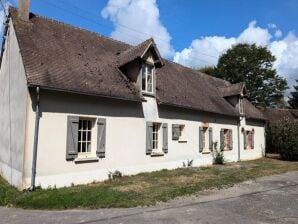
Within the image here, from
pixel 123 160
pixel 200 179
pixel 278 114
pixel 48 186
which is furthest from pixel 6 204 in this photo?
pixel 278 114

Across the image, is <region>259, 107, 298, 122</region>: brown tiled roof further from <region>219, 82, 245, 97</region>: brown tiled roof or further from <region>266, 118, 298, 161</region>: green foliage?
<region>219, 82, 245, 97</region>: brown tiled roof

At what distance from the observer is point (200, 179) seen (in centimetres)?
1261

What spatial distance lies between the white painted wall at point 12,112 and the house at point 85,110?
0.04 metres

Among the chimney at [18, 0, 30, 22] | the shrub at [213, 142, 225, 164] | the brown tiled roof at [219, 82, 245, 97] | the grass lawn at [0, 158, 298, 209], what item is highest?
the chimney at [18, 0, 30, 22]

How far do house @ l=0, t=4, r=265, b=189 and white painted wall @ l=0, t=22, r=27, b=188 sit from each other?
0.13ft

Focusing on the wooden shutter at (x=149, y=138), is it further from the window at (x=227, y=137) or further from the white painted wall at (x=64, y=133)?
the window at (x=227, y=137)

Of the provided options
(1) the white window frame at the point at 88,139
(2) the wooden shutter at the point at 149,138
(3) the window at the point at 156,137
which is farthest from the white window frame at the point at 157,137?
(1) the white window frame at the point at 88,139

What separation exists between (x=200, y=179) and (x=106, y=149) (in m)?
3.96

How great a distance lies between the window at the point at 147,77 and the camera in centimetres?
1454

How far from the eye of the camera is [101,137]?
11945 millimetres

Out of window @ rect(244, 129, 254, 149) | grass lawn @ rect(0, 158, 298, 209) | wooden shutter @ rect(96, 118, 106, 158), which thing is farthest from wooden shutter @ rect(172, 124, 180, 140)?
window @ rect(244, 129, 254, 149)

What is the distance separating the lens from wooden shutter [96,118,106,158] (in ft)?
39.0

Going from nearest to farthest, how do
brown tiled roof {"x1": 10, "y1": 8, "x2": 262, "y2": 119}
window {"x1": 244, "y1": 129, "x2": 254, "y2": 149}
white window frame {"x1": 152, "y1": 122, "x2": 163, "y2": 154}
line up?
brown tiled roof {"x1": 10, "y1": 8, "x2": 262, "y2": 119}
white window frame {"x1": 152, "y1": 122, "x2": 163, "y2": 154}
window {"x1": 244, "y1": 129, "x2": 254, "y2": 149}

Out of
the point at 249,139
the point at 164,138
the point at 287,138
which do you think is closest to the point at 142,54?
the point at 164,138
